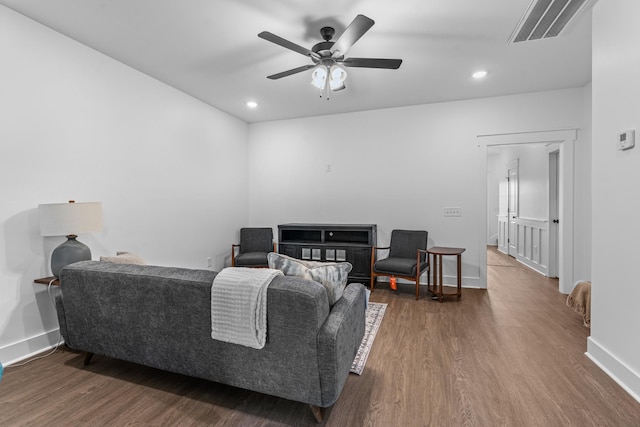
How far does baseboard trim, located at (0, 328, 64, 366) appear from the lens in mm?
2260

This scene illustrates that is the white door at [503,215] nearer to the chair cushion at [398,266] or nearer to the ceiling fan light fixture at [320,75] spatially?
the chair cushion at [398,266]

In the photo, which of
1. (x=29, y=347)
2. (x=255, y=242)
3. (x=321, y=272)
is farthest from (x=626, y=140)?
(x=29, y=347)

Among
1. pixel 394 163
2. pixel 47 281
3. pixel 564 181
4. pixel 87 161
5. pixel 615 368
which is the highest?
pixel 394 163

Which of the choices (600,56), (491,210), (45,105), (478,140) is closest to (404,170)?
(478,140)

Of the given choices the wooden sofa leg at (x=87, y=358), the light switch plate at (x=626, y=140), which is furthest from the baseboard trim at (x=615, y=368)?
the wooden sofa leg at (x=87, y=358)

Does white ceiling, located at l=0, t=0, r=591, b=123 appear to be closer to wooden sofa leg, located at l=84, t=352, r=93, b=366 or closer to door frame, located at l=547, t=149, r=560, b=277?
door frame, located at l=547, t=149, r=560, b=277

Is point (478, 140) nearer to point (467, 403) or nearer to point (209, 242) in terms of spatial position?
point (467, 403)

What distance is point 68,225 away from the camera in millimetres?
2291

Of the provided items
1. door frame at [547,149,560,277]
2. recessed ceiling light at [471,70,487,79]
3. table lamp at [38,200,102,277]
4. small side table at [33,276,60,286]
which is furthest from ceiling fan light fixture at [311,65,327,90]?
door frame at [547,149,560,277]

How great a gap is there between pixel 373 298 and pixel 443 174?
6.77ft

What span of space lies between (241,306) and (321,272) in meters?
0.49

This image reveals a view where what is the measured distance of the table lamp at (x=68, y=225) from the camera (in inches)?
89.2

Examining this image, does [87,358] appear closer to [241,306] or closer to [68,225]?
[68,225]

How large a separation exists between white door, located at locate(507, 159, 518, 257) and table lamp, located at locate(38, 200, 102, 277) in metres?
7.11
